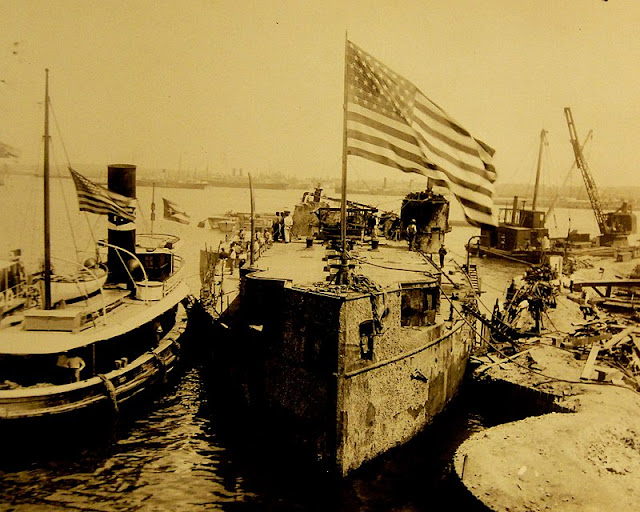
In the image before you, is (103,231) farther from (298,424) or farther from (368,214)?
(298,424)

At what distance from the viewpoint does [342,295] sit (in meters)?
12.1

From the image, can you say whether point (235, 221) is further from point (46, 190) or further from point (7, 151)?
point (46, 190)

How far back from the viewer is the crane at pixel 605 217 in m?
49.8

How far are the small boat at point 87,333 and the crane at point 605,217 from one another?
44865mm

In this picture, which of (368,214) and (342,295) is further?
(368,214)

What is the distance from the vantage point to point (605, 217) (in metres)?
52.4

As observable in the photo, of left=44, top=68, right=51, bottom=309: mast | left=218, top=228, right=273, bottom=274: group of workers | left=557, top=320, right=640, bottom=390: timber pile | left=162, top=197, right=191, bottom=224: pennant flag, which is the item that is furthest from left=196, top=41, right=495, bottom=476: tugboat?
left=218, top=228, right=273, bottom=274: group of workers

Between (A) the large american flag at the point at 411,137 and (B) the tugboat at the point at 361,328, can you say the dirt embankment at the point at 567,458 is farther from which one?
(A) the large american flag at the point at 411,137

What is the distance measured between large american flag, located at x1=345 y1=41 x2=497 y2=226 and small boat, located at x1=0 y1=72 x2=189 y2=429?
27.3 ft

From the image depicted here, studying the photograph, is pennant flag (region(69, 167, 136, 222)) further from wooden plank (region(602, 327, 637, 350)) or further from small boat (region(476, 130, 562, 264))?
small boat (region(476, 130, 562, 264))

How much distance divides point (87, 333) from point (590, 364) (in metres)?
15.3

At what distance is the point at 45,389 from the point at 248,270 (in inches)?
244

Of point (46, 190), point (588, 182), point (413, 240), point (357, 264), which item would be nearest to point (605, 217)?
point (588, 182)

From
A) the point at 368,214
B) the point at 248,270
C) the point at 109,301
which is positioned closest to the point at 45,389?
the point at 109,301
